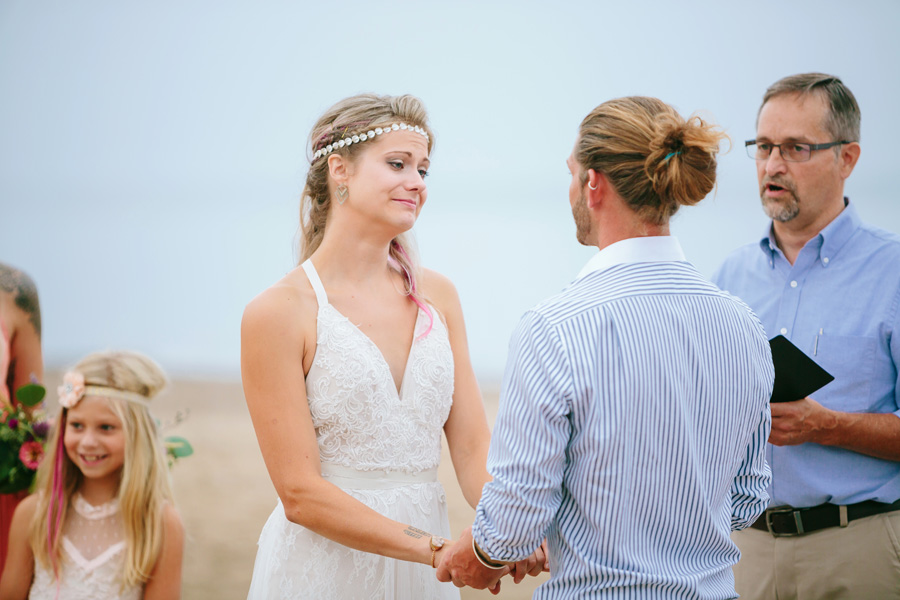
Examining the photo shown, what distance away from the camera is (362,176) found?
2.19 meters

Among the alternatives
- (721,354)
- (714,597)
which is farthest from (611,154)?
(714,597)

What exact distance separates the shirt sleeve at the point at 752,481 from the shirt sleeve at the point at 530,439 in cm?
47

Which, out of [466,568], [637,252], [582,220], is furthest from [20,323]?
[637,252]

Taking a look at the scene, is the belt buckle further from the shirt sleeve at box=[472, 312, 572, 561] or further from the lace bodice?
the shirt sleeve at box=[472, 312, 572, 561]

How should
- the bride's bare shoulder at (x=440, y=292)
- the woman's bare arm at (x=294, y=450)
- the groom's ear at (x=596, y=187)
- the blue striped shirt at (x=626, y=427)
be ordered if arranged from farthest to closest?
the bride's bare shoulder at (x=440, y=292) → the woman's bare arm at (x=294, y=450) → the groom's ear at (x=596, y=187) → the blue striped shirt at (x=626, y=427)

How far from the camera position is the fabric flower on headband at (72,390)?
2.90 m

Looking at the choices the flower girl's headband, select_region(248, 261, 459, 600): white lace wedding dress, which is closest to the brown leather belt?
select_region(248, 261, 459, 600): white lace wedding dress

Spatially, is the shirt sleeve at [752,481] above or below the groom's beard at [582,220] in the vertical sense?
below

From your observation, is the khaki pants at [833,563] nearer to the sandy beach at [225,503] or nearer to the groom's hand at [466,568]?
the groom's hand at [466,568]

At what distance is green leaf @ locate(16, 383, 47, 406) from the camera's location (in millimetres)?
3104

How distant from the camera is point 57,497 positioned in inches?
112

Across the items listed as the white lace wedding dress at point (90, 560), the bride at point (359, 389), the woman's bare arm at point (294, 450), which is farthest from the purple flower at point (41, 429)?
the woman's bare arm at point (294, 450)

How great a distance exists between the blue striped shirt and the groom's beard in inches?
3.5

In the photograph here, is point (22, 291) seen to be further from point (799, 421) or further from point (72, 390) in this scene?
point (799, 421)
